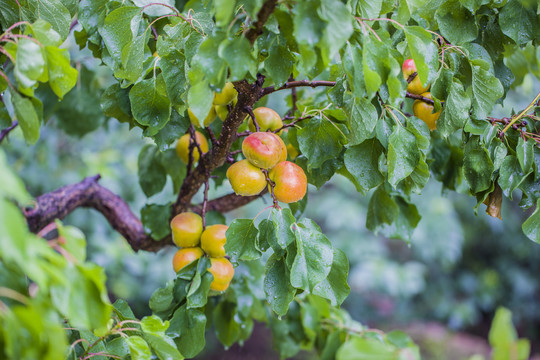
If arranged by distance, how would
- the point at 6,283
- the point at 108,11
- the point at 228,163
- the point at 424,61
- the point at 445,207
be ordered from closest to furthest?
the point at 6,283 < the point at 424,61 < the point at 108,11 < the point at 228,163 < the point at 445,207

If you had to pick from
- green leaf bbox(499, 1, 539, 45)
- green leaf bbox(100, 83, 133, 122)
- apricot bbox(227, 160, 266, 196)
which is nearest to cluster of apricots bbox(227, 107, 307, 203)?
apricot bbox(227, 160, 266, 196)

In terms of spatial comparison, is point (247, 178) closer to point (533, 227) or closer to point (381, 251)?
point (533, 227)

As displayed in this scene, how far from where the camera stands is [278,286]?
561 millimetres

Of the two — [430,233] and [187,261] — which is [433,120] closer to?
[187,261]

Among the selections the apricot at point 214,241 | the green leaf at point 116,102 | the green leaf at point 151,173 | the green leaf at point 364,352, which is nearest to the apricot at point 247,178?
the apricot at point 214,241

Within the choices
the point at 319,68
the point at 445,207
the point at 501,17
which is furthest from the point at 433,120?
the point at 445,207

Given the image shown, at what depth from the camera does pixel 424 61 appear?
50 cm

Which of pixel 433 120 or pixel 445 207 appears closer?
pixel 433 120

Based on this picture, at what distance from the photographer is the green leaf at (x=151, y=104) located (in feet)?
1.98

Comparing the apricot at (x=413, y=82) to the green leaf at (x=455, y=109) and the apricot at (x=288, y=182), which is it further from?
the apricot at (x=288, y=182)

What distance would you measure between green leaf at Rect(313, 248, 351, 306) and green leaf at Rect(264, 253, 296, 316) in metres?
0.04

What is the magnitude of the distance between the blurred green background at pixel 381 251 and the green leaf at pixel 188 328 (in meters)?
1.14

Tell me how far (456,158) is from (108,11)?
0.60m

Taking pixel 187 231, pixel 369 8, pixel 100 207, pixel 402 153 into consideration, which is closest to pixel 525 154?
pixel 402 153
